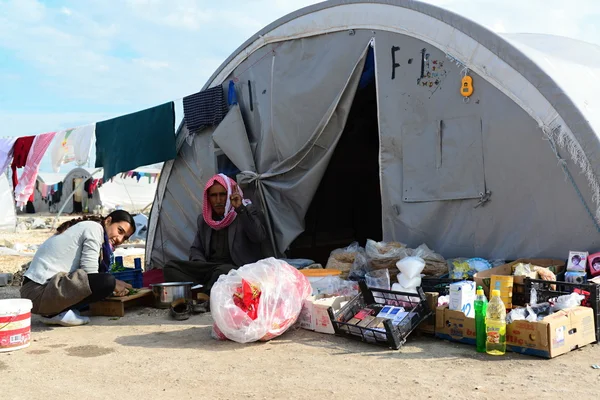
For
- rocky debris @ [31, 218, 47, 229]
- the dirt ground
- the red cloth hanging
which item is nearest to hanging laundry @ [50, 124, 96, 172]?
the red cloth hanging

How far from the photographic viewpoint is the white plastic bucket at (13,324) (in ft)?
12.3

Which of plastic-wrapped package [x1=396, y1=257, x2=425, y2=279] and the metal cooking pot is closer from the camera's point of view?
plastic-wrapped package [x1=396, y1=257, x2=425, y2=279]

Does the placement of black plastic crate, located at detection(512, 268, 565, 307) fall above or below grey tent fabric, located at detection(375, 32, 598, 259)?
below

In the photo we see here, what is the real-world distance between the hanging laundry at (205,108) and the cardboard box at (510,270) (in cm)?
364

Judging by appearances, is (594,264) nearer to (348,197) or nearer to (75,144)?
(348,197)

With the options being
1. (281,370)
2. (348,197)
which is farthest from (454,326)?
(348,197)

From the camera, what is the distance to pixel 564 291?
12.6ft

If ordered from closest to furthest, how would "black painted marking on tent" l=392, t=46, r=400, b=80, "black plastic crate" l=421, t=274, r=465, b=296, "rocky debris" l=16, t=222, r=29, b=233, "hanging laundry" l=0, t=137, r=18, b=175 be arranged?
"black plastic crate" l=421, t=274, r=465, b=296 → "black painted marking on tent" l=392, t=46, r=400, b=80 → "hanging laundry" l=0, t=137, r=18, b=175 → "rocky debris" l=16, t=222, r=29, b=233

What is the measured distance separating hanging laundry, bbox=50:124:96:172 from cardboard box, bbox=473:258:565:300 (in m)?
5.77

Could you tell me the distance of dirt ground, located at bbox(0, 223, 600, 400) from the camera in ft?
9.33

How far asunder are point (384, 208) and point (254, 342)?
6.69ft

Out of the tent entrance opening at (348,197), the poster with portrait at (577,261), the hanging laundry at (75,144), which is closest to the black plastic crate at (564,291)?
the poster with portrait at (577,261)

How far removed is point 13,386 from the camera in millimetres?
3066

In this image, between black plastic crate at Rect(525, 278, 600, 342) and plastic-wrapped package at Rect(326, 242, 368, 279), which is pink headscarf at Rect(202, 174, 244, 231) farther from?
black plastic crate at Rect(525, 278, 600, 342)
